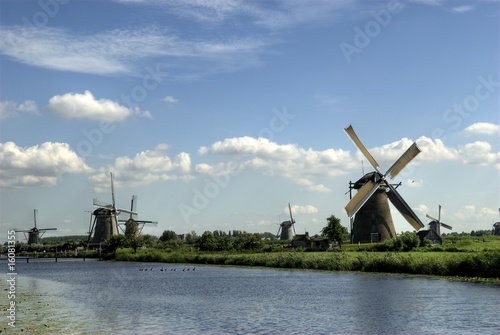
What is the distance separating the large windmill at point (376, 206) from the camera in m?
73.9

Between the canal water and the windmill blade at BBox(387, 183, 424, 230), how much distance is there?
29.7 metres

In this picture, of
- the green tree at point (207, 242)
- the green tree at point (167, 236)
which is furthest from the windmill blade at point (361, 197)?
the green tree at point (167, 236)

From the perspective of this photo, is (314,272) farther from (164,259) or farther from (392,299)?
(164,259)

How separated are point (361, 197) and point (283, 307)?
145ft

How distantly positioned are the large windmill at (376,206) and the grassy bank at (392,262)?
13033 millimetres

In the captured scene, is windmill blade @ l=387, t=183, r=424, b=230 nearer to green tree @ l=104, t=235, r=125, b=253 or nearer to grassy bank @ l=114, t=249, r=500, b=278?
grassy bank @ l=114, t=249, r=500, b=278

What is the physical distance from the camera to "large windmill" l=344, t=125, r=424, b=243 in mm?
73938

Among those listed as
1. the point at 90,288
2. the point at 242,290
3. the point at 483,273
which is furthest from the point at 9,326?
the point at 483,273

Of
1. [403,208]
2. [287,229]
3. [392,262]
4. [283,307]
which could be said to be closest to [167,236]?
[287,229]

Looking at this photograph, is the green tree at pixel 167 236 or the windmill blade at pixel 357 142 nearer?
the windmill blade at pixel 357 142

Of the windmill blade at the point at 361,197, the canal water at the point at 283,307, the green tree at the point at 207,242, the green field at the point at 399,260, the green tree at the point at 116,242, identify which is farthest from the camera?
the green tree at the point at 116,242

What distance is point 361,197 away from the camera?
74.2 metres

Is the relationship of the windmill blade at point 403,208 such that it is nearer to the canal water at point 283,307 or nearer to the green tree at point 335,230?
the green tree at point 335,230

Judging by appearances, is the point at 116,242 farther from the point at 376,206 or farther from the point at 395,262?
the point at 395,262
